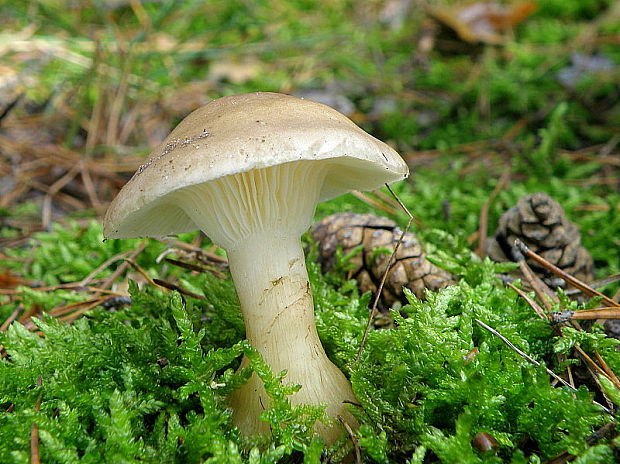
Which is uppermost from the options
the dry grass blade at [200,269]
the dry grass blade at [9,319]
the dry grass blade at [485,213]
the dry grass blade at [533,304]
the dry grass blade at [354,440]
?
the dry grass blade at [533,304]

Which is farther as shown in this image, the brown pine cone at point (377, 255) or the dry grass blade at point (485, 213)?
the dry grass blade at point (485, 213)

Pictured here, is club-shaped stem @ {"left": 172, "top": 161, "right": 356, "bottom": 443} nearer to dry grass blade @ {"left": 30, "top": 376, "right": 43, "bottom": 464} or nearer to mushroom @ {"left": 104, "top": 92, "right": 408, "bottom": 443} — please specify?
mushroom @ {"left": 104, "top": 92, "right": 408, "bottom": 443}

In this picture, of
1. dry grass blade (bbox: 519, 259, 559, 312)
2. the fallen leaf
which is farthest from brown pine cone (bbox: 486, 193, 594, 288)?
the fallen leaf

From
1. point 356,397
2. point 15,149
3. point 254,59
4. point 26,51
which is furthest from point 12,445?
point 254,59

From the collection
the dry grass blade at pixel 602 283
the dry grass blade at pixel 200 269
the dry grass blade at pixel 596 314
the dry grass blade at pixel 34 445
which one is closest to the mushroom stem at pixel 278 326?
the dry grass blade at pixel 34 445

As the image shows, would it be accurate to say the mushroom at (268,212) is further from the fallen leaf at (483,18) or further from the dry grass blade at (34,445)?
the fallen leaf at (483,18)
